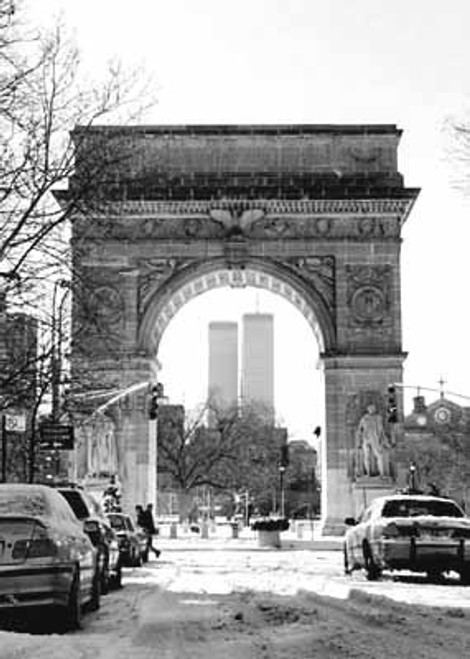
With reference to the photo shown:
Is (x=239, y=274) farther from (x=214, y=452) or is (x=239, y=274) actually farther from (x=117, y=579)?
(x=117, y=579)

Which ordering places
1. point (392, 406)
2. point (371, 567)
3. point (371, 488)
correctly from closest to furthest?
point (371, 567) < point (392, 406) < point (371, 488)

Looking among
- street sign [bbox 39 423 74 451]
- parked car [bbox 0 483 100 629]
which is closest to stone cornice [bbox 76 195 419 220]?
street sign [bbox 39 423 74 451]

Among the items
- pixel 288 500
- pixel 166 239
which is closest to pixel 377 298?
pixel 166 239

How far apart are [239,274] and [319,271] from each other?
3.31 meters

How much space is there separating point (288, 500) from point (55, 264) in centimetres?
8953

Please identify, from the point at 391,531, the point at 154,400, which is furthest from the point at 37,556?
the point at 154,400

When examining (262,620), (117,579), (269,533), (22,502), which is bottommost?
(262,620)

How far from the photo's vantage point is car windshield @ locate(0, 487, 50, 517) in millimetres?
11656

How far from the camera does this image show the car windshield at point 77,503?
57.3 ft

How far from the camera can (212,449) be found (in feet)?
245

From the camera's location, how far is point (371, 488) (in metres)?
45.7

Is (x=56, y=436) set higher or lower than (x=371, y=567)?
higher

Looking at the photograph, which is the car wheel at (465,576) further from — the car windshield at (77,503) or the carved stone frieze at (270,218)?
the carved stone frieze at (270,218)

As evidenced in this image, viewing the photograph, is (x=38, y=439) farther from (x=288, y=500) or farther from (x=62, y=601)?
(x=288, y=500)
